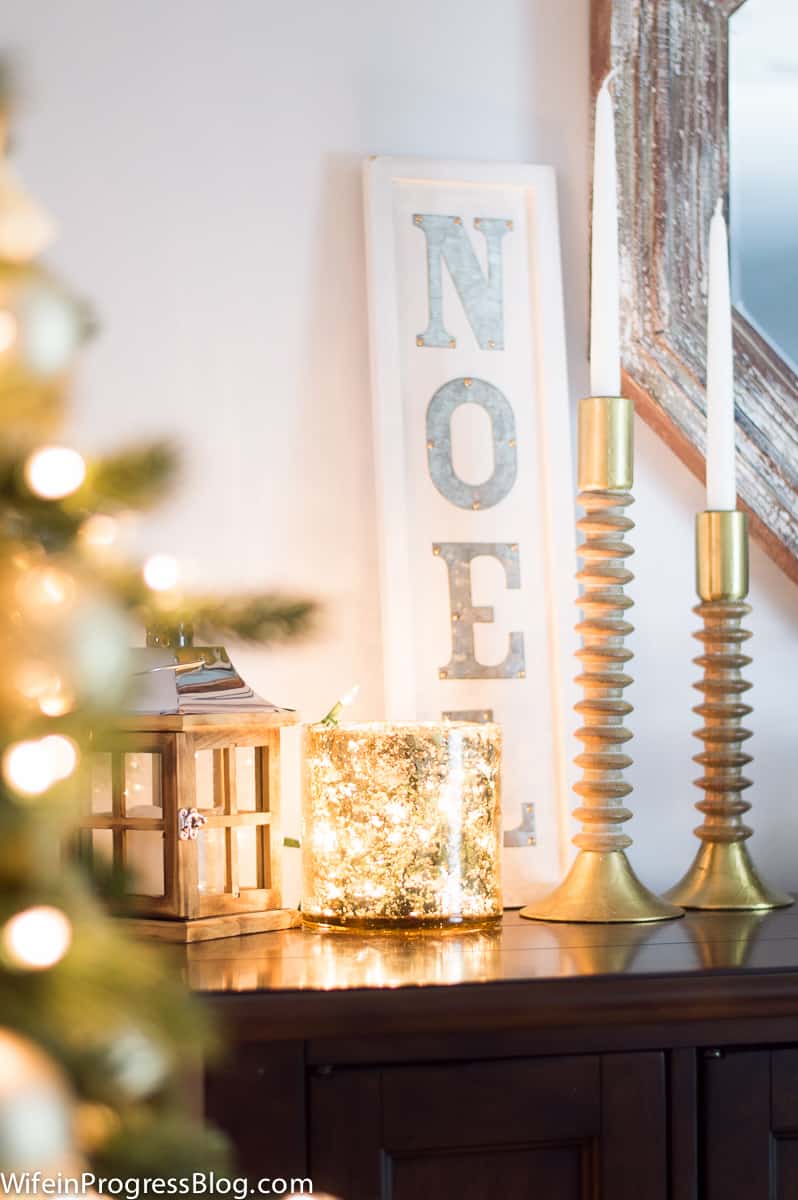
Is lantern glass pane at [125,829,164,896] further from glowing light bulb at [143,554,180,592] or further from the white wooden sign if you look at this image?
glowing light bulb at [143,554,180,592]

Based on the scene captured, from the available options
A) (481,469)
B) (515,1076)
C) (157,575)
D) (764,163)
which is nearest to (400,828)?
(515,1076)

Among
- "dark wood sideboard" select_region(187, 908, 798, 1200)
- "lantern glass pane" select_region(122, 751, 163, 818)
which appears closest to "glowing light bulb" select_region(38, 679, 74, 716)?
"dark wood sideboard" select_region(187, 908, 798, 1200)

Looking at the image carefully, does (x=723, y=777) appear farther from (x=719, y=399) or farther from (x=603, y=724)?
(x=719, y=399)

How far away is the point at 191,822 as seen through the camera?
1006mm

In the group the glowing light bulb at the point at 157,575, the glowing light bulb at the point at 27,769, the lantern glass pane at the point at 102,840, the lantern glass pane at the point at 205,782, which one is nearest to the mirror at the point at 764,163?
the lantern glass pane at the point at 205,782

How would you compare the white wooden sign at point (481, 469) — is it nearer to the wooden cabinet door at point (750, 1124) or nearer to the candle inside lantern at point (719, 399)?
the candle inside lantern at point (719, 399)

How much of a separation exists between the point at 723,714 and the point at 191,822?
1.53 feet

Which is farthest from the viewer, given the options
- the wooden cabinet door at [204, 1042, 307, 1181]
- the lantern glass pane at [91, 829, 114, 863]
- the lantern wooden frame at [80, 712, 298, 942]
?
the lantern glass pane at [91, 829, 114, 863]

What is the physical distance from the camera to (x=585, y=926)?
3.41 ft

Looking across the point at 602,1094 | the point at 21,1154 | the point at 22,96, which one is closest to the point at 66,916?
the point at 21,1154

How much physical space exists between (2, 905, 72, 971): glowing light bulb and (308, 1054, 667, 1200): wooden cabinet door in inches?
16.3

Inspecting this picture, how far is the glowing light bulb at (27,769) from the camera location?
1.51 feet

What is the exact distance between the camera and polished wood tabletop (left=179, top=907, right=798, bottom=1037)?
0.81m

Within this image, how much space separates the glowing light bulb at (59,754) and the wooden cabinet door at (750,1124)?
544mm
